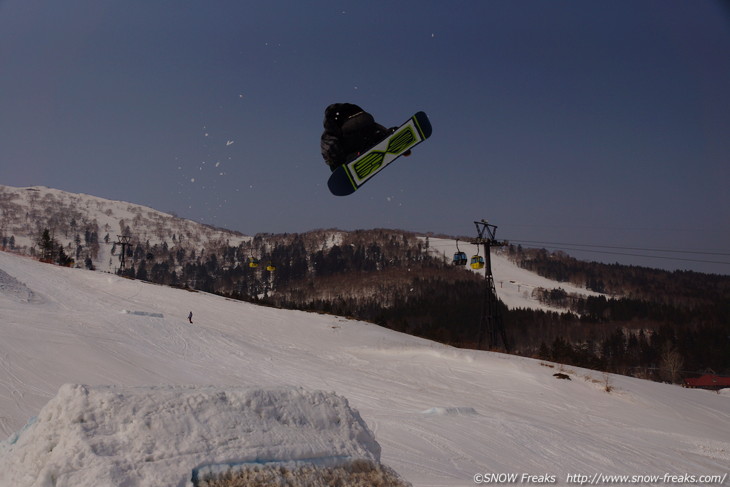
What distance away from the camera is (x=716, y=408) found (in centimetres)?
2016

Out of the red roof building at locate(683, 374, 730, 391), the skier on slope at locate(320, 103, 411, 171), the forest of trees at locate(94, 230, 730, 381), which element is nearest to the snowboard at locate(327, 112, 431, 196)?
the skier on slope at locate(320, 103, 411, 171)

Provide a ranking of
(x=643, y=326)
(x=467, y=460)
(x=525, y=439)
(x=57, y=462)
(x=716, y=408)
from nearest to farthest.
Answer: (x=57, y=462), (x=467, y=460), (x=525, y=439), (x=716, y=408), (x=643, y=326)

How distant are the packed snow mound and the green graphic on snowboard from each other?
5.59 metres

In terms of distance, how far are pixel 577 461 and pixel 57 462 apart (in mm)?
10719

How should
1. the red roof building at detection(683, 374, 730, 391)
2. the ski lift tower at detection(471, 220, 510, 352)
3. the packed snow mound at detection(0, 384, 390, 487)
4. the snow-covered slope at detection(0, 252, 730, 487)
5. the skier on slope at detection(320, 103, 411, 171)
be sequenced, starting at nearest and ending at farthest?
1. the packed snow mound at detection(0, 384, 390, 487)
2. the skier on slope at detection(320, 103, 411, 171)
3. the snow-covered slope at detection(0, 252, 730, 487)
4. the ski lift tower at detection(471, 220, 510, 352)
5. the red roof building at detection(683, 374, 730, 391)

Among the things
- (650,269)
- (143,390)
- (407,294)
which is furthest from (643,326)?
(143,390)

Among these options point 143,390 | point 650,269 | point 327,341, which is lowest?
point 327,341

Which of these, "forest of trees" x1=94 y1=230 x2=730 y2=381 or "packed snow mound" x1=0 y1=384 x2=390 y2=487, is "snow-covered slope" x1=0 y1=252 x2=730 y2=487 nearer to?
"packed snow mound" x1=0 y1=384 x2=390 y2=487

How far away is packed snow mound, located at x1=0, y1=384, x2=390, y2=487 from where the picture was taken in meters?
3.04

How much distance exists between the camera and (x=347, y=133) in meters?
9.05

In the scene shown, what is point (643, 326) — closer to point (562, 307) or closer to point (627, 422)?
point (562, 307)

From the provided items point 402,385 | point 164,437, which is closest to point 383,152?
point 164,437

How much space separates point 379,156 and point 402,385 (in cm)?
1424

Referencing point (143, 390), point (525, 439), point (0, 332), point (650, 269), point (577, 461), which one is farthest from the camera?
point (650, 269)
